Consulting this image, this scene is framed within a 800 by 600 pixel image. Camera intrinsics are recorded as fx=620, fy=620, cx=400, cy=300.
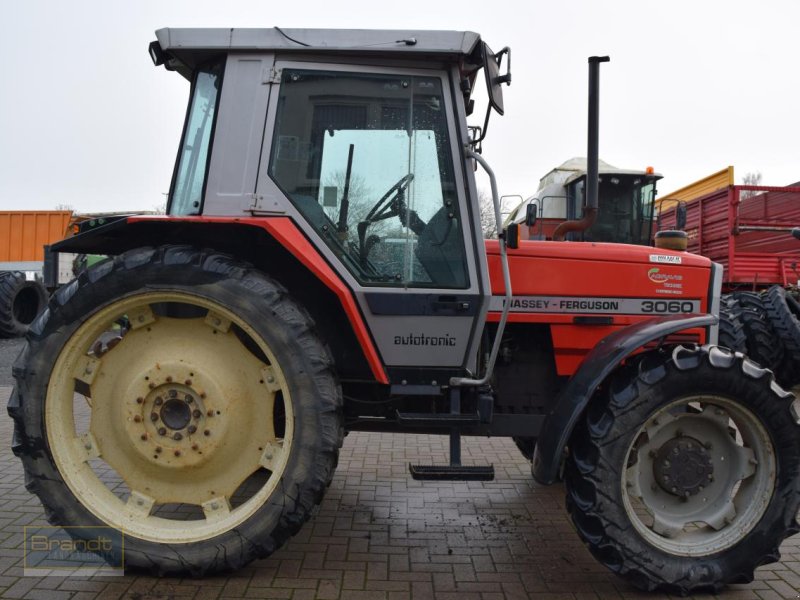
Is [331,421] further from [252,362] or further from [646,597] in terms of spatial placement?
[646,597]

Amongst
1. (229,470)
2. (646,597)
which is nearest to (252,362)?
(229,470)

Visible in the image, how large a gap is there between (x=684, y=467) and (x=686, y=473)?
0.03 metres

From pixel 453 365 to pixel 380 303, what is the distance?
495 millimetres

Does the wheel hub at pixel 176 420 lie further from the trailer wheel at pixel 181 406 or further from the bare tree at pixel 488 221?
the bare tree at pixel 488 221

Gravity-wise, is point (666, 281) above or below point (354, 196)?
below

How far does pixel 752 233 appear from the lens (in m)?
9.73

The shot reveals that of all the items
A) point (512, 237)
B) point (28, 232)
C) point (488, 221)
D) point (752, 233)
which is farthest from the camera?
point (28, 232)

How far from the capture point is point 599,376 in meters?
2.95

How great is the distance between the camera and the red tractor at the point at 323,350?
289 centimetres

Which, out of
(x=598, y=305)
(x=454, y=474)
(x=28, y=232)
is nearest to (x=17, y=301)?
(x=28, y=232)

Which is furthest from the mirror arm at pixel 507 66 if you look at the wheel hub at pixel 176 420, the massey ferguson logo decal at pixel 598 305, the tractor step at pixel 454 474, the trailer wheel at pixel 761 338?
the trailer wheel at pixel 761 338

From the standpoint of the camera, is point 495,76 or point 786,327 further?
point 786,327

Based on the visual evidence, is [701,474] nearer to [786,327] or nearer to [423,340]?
[423,340]

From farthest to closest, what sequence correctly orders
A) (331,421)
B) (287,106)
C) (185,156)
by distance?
(185,156)
(287,106)
(331,421)
